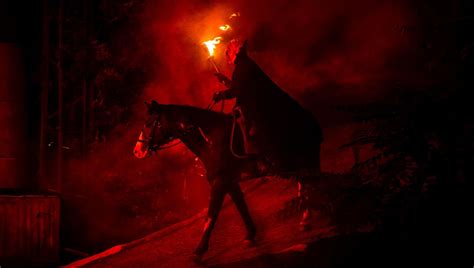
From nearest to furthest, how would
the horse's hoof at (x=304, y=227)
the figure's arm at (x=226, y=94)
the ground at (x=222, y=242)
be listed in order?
the horse's hoof at (x=304, y=227) < the figure's arm at (x=226, y=94) < the ground at (x=222, y=242)

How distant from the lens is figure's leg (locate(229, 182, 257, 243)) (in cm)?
869

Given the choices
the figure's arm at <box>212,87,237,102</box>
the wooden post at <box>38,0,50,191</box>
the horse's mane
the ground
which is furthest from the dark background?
the figure's arm at <box>212,87,237,102</box>

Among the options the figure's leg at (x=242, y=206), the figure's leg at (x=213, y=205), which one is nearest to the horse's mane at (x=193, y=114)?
the figure's leg at (x=213, y=205)

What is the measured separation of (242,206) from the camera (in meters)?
8.87

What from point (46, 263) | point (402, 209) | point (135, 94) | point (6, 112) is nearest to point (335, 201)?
point (402, 209)

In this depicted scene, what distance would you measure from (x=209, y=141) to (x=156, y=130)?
847 millimetres

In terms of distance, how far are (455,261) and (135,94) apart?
14.8m

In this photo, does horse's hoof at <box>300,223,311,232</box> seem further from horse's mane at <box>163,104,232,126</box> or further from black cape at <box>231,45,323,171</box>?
horse's mane at <box>163,104,232,126</box>

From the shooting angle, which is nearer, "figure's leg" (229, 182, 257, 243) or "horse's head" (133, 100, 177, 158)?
"horse's head" (133, 100, 177, 158)

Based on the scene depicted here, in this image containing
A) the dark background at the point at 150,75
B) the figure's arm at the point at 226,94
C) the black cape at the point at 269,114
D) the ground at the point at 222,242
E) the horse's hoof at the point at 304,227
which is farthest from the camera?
the dark background at the point at 150,75

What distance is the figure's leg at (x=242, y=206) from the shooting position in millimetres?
8688

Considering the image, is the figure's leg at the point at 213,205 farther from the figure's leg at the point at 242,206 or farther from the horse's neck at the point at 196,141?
the horse's neck at the point at 196,141

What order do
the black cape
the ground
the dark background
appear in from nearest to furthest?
1. the black cape
2. the ground
3. the dark background

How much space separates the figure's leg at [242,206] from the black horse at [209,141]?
0.02 meters
